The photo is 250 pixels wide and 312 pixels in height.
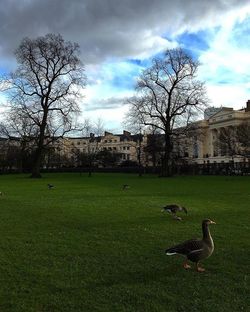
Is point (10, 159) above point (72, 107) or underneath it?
underneath

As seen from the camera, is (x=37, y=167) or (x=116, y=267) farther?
(x=37, y=167)

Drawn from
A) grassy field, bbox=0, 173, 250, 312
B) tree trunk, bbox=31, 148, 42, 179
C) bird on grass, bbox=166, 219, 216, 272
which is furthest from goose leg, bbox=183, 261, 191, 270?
tree trunk, bbox=31, 148, 42, 179

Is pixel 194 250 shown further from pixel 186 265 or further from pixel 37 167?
pixel 37 167

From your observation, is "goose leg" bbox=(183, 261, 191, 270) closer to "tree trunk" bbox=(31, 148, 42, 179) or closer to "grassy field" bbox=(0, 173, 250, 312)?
"grassy field" bbox=(0, 173, 250, 312)

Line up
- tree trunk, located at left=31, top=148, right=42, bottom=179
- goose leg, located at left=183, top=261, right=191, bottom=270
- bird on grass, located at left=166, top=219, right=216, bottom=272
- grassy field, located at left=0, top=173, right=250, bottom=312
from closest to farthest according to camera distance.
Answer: grassy field, located at left=0, top=173, right=250, bottom=312
bird on grass, located at left=166, top=219, right=216, bottom=272
goose leg, located at left=183, top=261, right=191, bottom=270
tree trunk, located at left=31, top=148, right=42, bottom=179

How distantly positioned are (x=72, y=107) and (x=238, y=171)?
37011mm

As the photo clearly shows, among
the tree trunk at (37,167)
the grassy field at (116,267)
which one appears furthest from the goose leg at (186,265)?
the tree trunk at (37,167)

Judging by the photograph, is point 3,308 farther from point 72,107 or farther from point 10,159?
point 10,159

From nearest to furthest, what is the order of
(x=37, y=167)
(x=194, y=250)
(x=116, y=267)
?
1. (x=194, y=250)
2. (x=116, y=267)
3. (x=37, y=167)

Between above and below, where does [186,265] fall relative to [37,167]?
below

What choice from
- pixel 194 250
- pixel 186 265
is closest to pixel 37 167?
pixel 186 265

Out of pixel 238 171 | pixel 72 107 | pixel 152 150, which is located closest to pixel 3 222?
pixel 72 107

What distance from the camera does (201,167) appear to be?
92.2 meters

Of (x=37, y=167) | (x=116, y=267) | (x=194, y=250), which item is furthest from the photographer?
(x=37, y=167)
